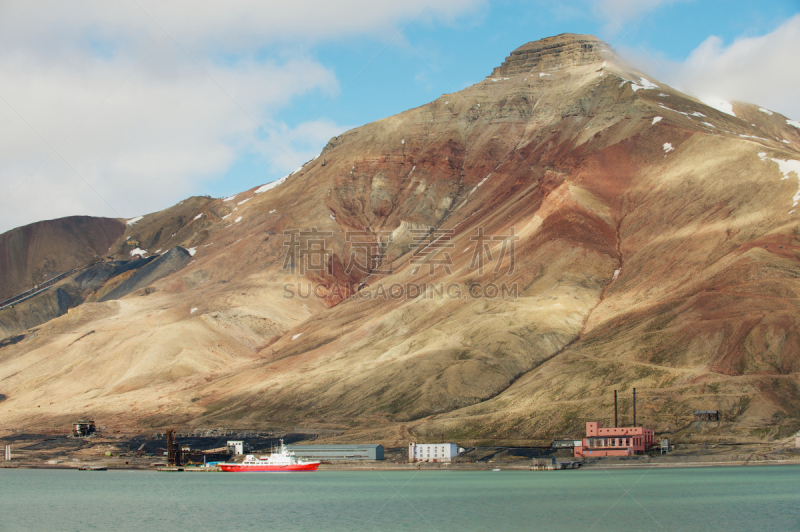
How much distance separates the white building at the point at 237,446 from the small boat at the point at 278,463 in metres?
6.66

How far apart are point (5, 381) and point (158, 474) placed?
2964 inches

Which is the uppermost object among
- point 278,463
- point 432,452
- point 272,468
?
point 432,452

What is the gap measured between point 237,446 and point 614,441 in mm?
55501

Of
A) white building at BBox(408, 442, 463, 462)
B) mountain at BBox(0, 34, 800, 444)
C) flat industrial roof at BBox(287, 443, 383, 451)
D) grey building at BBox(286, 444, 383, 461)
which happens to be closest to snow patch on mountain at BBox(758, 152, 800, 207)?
mountain at BBox(0, 34, 800, 444)

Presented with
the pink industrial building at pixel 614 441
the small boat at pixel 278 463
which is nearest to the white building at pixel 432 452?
the small boat at pixel 278 463

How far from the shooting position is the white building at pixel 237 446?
133250mm

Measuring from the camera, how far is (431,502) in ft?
276

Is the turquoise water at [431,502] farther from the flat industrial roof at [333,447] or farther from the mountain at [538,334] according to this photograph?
the mountain at [538,334]

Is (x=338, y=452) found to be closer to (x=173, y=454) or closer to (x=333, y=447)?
(x=333, y=447)

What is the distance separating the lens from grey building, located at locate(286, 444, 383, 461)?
123438 mm

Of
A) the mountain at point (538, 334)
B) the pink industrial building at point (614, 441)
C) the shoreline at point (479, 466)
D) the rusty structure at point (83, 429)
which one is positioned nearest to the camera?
the shoreline at point (479, 466)

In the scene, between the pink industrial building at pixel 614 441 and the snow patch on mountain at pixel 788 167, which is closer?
the pink industrial building at pixel 614 441

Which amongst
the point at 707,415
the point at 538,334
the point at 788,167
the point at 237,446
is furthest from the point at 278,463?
the point at 788,167

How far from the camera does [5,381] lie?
607 ft
